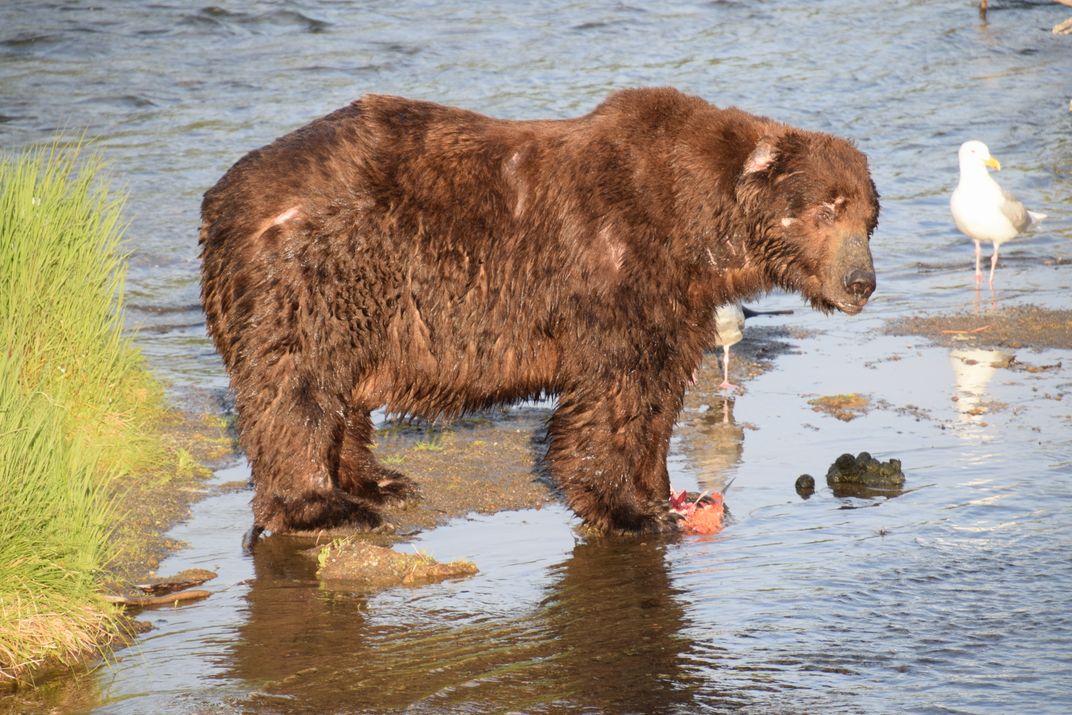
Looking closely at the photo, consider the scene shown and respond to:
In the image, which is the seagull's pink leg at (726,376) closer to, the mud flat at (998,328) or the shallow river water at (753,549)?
the shallow river water at (753,549)

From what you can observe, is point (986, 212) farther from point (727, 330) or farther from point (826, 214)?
point (826, 214)

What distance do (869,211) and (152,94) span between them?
44.7 ft

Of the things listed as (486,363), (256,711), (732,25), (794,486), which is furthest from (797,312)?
(732,25)

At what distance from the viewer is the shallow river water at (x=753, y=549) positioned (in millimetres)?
4887

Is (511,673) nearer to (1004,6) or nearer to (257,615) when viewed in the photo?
(257,615)

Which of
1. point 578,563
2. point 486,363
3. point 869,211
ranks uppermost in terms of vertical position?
point 869,211

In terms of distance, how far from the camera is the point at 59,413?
568cm

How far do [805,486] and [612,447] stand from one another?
42.5 inches

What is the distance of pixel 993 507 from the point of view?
6.58 m

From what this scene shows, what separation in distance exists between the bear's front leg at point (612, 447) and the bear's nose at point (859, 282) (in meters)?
0.90

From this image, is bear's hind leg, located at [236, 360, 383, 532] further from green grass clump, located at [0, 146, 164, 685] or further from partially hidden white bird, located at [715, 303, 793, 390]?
partially hidden white bird, located at [715, 303, 793, 390]

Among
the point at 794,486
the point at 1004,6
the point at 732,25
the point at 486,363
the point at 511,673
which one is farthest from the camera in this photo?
the point at 1004,6

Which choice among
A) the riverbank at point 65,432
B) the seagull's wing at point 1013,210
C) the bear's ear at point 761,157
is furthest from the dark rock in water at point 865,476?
the seagull's wing at point 1013,210

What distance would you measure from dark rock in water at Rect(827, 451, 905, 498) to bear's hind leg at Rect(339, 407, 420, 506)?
6.81ft
